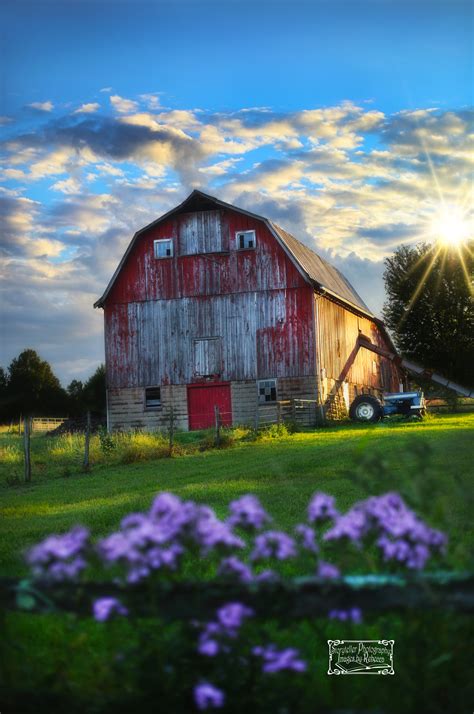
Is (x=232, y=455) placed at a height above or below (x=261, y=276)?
below

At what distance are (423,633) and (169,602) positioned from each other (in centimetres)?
115

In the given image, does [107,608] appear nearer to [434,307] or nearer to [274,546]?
[274,546]

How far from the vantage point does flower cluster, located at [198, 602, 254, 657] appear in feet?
10.1

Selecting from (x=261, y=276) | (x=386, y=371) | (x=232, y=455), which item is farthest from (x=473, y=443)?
(x=386, y=371)

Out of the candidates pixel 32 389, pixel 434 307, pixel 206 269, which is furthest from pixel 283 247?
pixel 32 389

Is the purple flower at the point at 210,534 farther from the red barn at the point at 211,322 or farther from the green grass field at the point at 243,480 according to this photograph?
the red barn at the point at 211,322

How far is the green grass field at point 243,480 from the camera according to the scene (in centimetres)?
482

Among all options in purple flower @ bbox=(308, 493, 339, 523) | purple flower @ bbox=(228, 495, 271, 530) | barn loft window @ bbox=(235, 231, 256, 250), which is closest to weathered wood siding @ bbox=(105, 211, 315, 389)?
barn loft window @ bbox=(235, 231, 256, 250)

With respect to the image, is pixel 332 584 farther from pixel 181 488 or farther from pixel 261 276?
pixel 261 276

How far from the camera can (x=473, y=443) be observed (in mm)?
19266

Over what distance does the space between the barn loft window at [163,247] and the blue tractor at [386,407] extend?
9.74 metres

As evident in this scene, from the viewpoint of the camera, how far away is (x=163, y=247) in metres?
33.4

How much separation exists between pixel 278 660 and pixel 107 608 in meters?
0.70

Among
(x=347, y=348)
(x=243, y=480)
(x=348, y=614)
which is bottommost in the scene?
(x=243, y=480)
